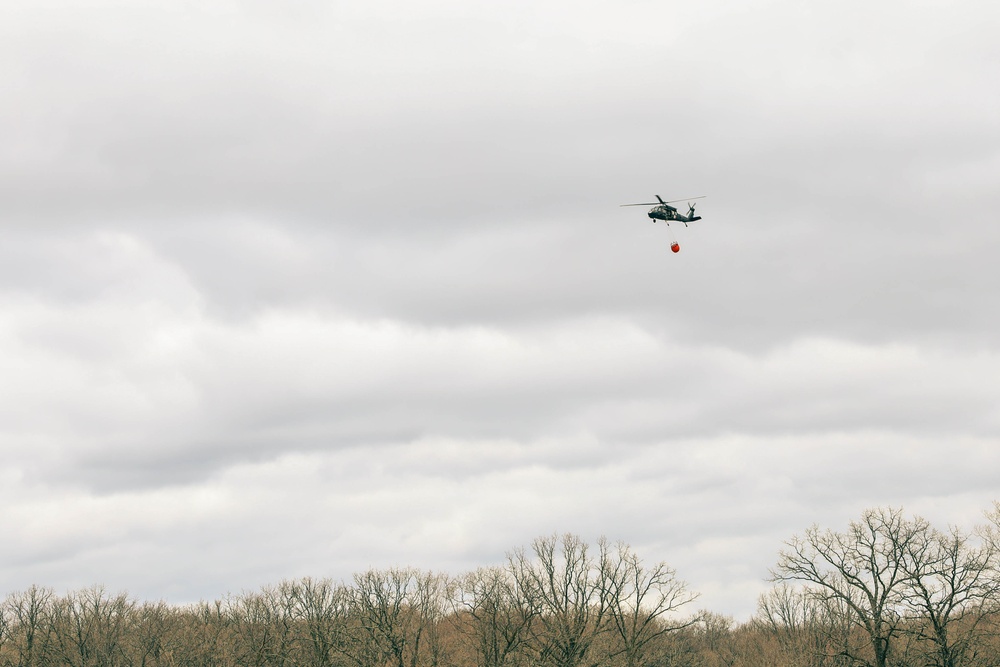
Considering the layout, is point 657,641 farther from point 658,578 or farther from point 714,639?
point 714,639

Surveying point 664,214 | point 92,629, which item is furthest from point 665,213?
point 92,629

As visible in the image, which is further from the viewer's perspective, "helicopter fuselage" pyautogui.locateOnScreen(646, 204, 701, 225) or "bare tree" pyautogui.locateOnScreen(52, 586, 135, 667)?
"bare tree" pyautogui.locateOnScreen(52, 586, 135, 667)

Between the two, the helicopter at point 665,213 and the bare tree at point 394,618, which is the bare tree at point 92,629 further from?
the helicopter at point 665,213

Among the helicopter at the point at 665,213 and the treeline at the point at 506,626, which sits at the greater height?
the helicopter at the point at 665,213

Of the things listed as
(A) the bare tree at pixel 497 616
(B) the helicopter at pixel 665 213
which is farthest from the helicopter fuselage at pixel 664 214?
(A) the bare tree at pixel 497 616

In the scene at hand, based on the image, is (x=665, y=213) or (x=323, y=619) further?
(x=323, y=619)

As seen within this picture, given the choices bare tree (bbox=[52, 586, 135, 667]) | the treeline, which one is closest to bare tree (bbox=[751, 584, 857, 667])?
the treeline

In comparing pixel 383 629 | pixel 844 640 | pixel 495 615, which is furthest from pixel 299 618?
pixel 844 640

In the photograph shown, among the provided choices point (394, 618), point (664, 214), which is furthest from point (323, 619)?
point (664, 214)

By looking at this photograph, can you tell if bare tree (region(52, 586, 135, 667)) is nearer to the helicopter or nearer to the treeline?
the treeline

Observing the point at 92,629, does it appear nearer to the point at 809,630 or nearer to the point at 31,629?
the point at 31,629

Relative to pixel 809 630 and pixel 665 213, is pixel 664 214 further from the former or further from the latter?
pixel 809 630

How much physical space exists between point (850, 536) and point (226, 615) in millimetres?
81536

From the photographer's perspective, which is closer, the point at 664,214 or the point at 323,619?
the point at 664,214
